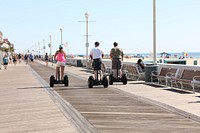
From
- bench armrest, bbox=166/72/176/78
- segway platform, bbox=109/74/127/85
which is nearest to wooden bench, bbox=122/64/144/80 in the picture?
segway platform, bbox=109/74/127/85

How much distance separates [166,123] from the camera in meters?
8.76

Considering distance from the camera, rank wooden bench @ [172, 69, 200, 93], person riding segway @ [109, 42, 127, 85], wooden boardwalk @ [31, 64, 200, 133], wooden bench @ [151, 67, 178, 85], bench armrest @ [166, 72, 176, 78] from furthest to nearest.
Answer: person riding segway @ [109, 42, 127, 85]
wooden bench @ [151, 67, 178, 85]
bench armrest @ [166, 72, 176, 78]
wooden bench @ [172, 69, 200, 93]
wooden boardwalk @ [31, 64, 200, 133]

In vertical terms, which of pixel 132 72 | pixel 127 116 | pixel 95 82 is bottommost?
pixel 127 116

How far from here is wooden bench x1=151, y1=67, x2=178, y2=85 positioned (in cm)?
1803

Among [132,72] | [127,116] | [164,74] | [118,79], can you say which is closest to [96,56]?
[118,79]

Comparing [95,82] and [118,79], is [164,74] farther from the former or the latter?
[95,82]

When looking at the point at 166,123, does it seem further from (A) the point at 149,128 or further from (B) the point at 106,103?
(B) the point at 106,103

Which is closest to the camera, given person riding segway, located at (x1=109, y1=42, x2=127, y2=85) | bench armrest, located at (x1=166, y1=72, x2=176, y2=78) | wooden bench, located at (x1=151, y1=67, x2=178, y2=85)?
bench armrest, located at (x1=166, y1=72, x2=176, y2=78)

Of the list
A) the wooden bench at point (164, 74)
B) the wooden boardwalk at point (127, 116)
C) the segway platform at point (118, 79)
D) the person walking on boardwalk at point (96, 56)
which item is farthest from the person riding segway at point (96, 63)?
the wooden boardwalk at point (127, 116)

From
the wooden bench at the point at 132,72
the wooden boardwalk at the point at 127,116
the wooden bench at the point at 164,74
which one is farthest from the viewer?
the wooden bench at the point at 132,72

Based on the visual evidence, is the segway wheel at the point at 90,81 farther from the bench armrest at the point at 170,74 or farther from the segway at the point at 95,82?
the bench armrest at the point at 170,74

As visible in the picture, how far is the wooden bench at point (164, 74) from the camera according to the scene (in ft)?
59.2

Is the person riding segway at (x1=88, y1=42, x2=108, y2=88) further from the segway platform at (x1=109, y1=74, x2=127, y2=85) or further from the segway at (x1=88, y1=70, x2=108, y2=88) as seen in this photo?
the segway platform at (x1=109, y1=74, x2=127, y2=85)

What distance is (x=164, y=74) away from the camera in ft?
63.2
